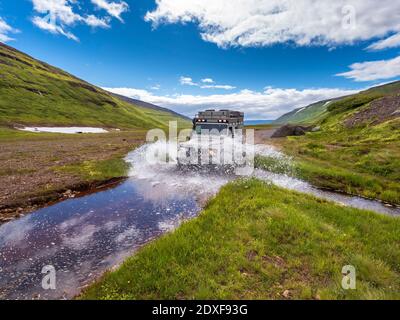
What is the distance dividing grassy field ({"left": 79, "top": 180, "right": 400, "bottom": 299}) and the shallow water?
1.67 meters

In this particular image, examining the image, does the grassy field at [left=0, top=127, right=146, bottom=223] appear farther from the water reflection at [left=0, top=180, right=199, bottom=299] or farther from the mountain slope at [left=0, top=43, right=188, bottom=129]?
the mountain slope at [left=0, top=43, right=188, bottom=129]

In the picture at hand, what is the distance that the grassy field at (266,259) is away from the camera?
7.24 m

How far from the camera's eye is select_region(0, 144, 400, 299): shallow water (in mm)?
8641

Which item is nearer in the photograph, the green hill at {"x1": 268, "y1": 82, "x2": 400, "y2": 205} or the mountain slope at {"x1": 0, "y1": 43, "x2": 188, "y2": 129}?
the green hill at {"x1": 268, "y1": 82, "x2": 400, "y2": 205}

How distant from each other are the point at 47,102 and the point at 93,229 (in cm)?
15275

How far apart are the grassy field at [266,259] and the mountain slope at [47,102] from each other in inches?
3931

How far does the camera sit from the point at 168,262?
28.1 feet

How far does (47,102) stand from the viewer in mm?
136500

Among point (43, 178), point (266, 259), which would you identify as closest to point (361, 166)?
point (266, 259)

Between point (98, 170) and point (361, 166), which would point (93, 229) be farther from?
point (361, 166)

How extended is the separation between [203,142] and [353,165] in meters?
21.4

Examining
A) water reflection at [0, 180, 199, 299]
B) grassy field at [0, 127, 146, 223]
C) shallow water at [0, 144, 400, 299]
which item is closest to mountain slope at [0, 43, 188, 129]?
grassy field at [0, 127, 146, 223]

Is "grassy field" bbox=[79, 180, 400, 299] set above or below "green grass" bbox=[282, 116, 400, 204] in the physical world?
below
